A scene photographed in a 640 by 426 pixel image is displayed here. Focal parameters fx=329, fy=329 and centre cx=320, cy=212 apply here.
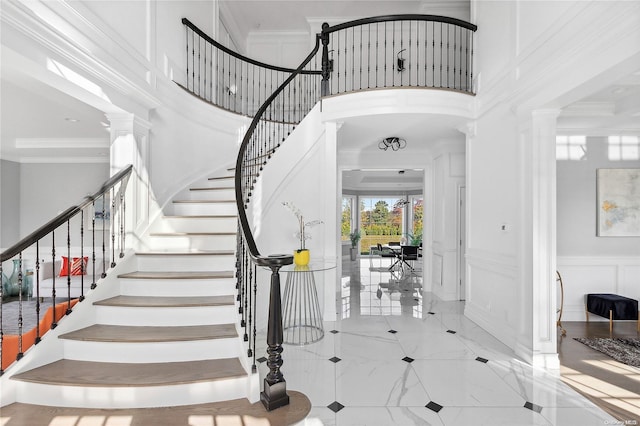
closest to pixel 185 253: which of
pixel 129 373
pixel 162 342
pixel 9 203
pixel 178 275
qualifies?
pixel 178 275

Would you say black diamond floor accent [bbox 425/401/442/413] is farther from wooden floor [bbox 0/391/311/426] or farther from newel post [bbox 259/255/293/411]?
newel post [bbox 259/255/293/411]

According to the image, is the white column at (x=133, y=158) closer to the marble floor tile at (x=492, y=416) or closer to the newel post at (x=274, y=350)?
the newel post at (x=274, y=350)

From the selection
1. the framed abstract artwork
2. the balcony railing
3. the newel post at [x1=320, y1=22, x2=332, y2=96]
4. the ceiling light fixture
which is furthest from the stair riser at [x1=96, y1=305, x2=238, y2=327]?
the framed abstract artwork

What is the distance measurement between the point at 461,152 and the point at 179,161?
474 cm

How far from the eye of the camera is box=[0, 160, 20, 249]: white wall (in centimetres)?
639

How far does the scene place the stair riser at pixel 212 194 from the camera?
14.7 ft

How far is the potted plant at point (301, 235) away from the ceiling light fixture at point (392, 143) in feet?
7.48

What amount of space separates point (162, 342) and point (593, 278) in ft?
18.2

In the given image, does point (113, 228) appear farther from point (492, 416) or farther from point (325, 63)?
point (492, 416)

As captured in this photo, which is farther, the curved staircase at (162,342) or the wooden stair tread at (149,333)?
the wooden stair tread at (149,333)

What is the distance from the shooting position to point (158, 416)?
7.07 feet

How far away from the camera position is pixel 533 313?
3.23 meters

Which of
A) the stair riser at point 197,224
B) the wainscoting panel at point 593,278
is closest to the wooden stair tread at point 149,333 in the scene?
the stair riser at point 197,224

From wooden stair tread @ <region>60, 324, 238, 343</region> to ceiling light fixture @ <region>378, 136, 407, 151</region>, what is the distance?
412 centimetres
